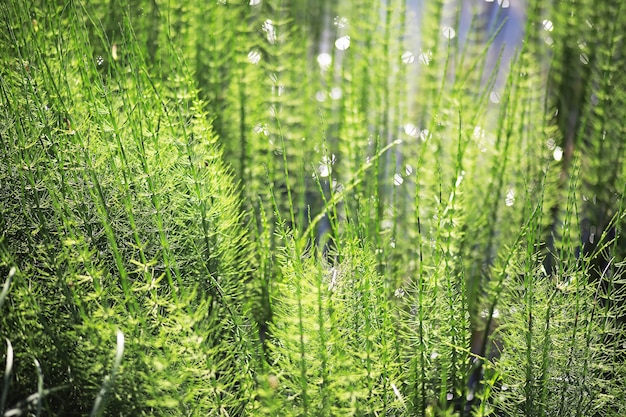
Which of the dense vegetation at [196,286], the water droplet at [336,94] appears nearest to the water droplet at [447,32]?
the dense vegetation at [196,286]

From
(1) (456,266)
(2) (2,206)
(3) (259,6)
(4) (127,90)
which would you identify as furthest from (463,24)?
(2) (2,206)

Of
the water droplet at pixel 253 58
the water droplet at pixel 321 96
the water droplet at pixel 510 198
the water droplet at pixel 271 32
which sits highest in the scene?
the water droplet at pixel 271 32

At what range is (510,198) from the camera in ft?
2.86

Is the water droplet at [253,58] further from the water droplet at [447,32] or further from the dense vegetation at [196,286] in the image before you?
the water droplet at [447,32]

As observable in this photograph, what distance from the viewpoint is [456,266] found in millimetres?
735

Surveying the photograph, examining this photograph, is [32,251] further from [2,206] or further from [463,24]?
[463,24]

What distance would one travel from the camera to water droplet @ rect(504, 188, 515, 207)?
34.3 inches

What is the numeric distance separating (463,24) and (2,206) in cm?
122

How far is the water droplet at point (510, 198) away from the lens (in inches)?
34.3

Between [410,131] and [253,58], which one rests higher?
[253,58]

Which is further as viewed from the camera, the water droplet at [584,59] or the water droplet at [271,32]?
the water droplet at [584,59]

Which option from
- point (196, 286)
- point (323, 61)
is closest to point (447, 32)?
point (323, 61)

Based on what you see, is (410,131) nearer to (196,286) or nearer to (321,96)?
(321,96)

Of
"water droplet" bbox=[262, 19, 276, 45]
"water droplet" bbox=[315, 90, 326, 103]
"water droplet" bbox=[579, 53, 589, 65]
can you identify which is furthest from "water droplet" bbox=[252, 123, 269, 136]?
"water droplet" bbox=[579, 53, 589, 65]
